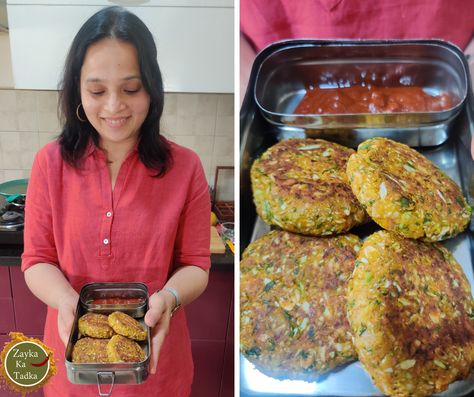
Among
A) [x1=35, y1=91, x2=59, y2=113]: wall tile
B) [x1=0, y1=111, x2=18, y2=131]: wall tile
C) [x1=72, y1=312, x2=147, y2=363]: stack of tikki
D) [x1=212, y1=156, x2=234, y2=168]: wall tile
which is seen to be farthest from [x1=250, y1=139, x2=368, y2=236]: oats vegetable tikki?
[x1=0, y1=111, x2=18, y2=131]: wall tile

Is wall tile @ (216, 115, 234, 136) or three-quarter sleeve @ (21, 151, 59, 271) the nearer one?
three-quarter sleeve @ (21, 151, 59, 271)

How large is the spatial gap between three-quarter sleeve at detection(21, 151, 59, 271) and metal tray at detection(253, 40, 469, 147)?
18.9 inches

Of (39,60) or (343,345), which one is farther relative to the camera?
(39,60)

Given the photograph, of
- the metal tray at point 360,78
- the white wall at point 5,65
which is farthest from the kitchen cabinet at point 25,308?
the metal tray at point 360,78

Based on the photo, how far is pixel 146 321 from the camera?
2.91 feet

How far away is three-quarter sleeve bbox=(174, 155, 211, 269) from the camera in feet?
3.10

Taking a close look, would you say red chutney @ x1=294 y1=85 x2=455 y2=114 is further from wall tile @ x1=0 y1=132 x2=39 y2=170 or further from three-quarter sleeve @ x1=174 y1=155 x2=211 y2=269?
wall tile @ x1=0 y1=132 x2=39 y2=170

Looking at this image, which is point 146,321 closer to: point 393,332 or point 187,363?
point 187,363

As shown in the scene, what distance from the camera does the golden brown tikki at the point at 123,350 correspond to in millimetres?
833

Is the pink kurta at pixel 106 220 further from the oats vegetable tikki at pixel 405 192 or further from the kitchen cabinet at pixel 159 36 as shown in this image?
Result: the oats vegetable tikki at pixel 405 192

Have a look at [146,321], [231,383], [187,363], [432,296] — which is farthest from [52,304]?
[432,296]

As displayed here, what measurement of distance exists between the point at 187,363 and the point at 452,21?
94cm

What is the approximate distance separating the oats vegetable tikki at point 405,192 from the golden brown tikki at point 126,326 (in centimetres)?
51

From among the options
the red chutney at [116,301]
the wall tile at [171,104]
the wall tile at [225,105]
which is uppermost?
the wall tile at [171,104]
